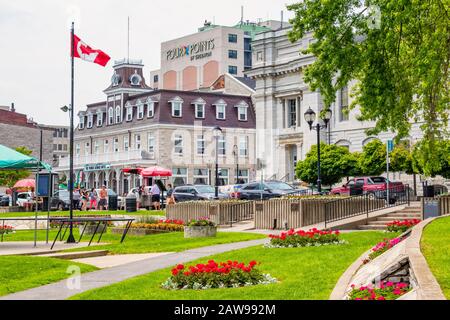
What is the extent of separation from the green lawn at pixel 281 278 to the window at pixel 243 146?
63336mm

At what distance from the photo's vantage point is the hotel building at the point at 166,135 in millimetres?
79562

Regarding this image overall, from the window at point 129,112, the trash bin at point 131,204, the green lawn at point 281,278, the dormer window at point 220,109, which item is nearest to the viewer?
the green lawn at point 281,278

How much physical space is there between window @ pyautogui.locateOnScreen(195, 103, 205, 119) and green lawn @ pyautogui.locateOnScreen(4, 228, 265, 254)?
53708 millimetres

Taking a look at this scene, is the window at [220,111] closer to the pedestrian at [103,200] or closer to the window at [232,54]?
the pedestrian at [103,200]

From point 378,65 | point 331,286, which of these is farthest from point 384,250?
point 378,65

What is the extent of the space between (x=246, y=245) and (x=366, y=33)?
22.0 ft

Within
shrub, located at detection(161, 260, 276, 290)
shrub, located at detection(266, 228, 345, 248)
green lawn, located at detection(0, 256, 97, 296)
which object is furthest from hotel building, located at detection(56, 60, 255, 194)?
shrub, located at detection(161, 260, 276, 290)

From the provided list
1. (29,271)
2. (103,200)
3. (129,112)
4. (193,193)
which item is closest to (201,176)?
(129,112)

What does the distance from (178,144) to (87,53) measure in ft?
179

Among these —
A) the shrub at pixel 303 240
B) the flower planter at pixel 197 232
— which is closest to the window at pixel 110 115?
the flower planter at pixel 197 232

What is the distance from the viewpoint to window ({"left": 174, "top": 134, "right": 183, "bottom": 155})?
79.9 metres

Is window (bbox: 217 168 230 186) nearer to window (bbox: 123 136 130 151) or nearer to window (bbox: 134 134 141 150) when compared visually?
window (bbox: 134 134 141 150)

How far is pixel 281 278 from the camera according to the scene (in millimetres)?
14156

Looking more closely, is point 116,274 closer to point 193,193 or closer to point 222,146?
point 193,193
